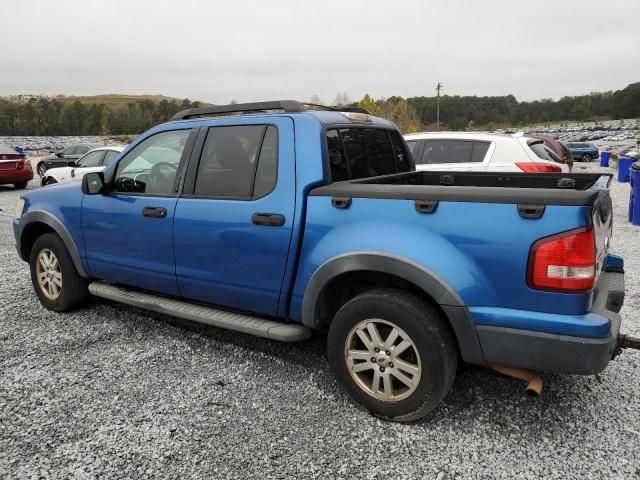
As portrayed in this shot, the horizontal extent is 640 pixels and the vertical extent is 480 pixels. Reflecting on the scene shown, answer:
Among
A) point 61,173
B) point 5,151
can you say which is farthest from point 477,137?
point 5,151

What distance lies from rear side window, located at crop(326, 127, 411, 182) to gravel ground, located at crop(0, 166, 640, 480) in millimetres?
1444

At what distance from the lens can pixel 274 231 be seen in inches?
119

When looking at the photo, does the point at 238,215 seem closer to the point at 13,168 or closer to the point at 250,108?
the point at 250,108

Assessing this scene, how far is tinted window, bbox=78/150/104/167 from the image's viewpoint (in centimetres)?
1252

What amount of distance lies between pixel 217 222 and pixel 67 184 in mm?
2040

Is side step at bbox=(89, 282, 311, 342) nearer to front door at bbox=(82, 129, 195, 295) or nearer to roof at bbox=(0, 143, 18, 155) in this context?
front door at bbox=(82, 129, 195, 295)

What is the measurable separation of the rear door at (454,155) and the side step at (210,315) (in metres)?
4.43

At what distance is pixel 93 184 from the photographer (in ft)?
12.8

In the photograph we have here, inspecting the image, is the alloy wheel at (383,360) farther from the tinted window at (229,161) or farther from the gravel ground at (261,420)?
the tinted window at (229,161)

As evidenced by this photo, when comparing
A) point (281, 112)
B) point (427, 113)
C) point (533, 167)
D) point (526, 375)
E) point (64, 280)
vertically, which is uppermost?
point (427, 113)

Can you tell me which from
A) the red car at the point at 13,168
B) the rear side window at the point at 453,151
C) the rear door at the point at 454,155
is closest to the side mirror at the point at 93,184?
the rear door at the point at 454,155

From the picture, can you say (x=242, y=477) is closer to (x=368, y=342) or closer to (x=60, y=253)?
(x=368, y=342)

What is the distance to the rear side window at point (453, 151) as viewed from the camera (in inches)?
281

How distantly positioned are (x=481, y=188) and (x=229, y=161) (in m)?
1.77
